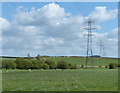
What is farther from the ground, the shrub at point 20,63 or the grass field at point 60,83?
the shrub at point 20,63

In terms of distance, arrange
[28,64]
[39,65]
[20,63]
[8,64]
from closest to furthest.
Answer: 1. [8,64]
2. [28,64]
3. [20,63]
4. [39,65]

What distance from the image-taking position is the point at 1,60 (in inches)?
6009

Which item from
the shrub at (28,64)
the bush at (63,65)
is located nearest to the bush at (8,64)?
the shrub at (28,64)

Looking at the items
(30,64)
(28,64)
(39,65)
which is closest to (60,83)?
(30,64)

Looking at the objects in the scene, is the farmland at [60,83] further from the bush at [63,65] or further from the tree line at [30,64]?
the bush at [63,65]

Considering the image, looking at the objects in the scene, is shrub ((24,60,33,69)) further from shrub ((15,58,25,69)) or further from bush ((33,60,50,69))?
bush ((33,60,50,69))

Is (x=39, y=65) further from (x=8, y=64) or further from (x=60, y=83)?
(x=60, y=83)

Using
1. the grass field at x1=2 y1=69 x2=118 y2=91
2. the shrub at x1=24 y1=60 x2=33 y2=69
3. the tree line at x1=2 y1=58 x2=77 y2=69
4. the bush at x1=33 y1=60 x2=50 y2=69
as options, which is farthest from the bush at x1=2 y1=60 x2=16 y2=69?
the grass field at x1=2 y1=69 x2=118 y2=91

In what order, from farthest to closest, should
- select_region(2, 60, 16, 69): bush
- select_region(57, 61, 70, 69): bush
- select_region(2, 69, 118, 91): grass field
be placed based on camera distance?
select_region(57, 61, 70, 69): bush < select_region(2, 60, 16, 69): bush < select_region(2, 69, 118, 91): grass field

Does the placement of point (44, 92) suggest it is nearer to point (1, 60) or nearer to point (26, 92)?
point (26, 92)

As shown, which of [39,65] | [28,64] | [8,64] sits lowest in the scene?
[39,65]

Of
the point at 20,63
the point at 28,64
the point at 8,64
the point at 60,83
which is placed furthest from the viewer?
the point at 20,63

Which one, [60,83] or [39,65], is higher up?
[39,65]

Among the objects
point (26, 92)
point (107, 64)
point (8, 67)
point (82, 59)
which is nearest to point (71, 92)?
point (26, 92)
